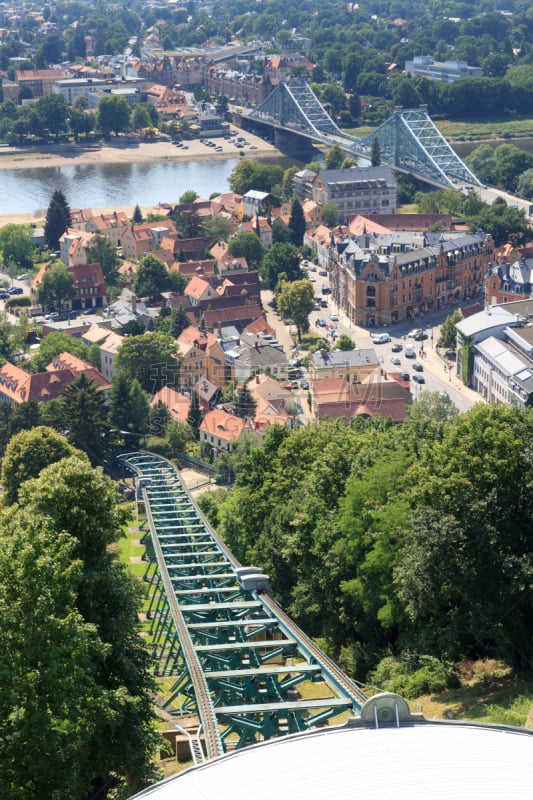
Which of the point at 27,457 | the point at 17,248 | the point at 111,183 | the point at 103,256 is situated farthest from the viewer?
the point at 111,183

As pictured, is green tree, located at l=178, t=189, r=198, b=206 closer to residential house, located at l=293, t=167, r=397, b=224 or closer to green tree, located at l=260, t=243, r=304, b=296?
residential house, located at l=293, t=167, r=397, b=224

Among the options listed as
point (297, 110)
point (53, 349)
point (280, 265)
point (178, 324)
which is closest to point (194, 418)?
point (53, 349)

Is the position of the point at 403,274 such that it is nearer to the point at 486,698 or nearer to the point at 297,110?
the point at 486,698

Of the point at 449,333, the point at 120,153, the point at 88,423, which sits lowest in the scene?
the point at 88,423

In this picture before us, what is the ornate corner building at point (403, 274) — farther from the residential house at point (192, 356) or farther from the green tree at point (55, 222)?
the green tree at point (55, 222)

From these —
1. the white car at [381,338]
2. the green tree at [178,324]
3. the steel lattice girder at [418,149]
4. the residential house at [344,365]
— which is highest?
the steel lattice girder at [418,149]

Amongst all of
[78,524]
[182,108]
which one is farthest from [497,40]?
[78,524]

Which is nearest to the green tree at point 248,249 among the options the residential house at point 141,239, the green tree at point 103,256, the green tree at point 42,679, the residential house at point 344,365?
the residential house at point 141,239

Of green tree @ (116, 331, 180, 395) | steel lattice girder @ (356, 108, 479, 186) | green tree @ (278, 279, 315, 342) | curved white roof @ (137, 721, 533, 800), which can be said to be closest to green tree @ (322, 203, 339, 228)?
steel lattice girder @ (356, 108, 479, 186)
